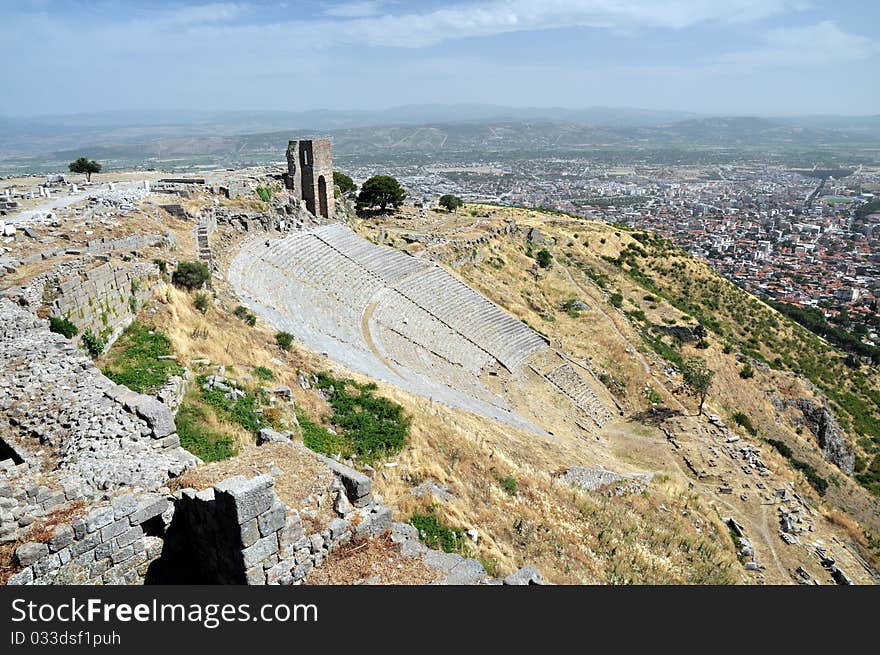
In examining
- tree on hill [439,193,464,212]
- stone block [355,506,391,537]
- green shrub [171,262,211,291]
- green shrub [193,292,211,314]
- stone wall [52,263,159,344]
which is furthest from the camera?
tree on hill [439,193,464,212]

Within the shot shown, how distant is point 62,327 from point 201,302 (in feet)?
17.7

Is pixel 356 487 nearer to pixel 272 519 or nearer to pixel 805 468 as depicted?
pixel 272 519

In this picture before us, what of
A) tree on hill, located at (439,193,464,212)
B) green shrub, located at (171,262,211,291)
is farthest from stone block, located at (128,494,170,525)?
tree on hill, located at (439,193,464,212)

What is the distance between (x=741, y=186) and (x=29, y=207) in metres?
197

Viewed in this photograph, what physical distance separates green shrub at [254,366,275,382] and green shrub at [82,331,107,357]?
3276 mm

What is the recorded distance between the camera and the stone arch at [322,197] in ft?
115

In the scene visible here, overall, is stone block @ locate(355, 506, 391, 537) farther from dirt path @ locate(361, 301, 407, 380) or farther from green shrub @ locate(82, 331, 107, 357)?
dirt path @ locate(361, 301, 407, 380)

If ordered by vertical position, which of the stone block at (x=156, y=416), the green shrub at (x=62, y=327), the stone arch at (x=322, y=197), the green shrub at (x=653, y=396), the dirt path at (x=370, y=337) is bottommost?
the green shrub at (x=653, y=396)

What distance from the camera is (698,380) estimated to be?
1014 inches

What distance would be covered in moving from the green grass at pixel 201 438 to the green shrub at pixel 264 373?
3084 millimetres

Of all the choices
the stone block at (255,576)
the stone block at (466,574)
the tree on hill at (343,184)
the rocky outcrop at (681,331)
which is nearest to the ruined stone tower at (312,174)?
the tree on hill at (343,184)

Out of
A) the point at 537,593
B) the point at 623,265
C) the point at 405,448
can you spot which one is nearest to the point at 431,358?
the point at 405,448

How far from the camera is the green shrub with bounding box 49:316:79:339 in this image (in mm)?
11719

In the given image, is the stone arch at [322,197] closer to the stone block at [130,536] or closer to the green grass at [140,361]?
the green grass at [140,361]
